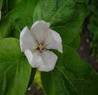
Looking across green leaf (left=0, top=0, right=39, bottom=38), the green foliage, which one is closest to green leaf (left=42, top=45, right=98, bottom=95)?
the green foliage

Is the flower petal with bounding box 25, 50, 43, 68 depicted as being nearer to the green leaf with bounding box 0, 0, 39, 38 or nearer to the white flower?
the white flower

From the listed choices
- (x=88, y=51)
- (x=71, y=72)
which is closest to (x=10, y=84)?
(x=71, y=72)

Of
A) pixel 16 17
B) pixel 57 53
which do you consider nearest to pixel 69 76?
pixel 57 53

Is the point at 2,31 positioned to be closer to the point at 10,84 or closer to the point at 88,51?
the point at 10,84

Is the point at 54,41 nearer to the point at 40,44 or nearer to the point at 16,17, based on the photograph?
the point at 40,44

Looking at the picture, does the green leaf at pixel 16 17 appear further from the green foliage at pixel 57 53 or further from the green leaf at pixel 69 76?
the green leaf at pixel 69 76

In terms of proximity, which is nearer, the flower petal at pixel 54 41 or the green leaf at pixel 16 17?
the flower petal at pixel 54 41

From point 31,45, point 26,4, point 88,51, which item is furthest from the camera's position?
point 88,51

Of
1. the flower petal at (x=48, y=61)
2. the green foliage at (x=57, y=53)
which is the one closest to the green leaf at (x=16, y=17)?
the green foliage at (x=57, y=53)
